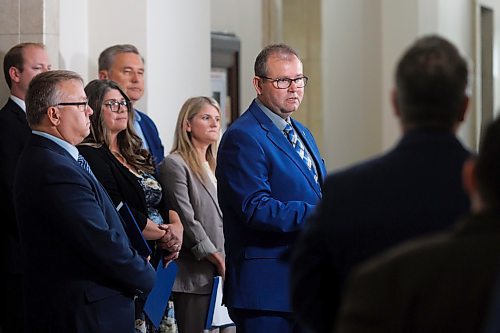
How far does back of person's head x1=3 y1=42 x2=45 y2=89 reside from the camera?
5.28m

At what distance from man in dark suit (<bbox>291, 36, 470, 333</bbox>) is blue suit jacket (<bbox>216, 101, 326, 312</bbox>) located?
69.1 inches

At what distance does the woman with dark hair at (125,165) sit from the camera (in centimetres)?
478

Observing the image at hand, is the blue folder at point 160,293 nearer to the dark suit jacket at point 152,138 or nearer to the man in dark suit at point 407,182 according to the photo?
the dark suit jacket at point 152,138

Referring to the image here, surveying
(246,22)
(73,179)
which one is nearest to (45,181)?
(73,179)

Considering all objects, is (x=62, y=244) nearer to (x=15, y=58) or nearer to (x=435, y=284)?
(x=15, y=58)

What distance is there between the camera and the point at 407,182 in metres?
2.11

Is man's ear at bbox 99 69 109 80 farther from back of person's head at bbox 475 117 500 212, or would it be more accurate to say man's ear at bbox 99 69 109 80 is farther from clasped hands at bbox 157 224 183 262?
back of person's head at bbox 475 117 500 212

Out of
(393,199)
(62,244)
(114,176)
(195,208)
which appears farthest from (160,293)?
(393,199)

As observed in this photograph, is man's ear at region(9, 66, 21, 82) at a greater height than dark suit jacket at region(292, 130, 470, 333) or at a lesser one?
greater

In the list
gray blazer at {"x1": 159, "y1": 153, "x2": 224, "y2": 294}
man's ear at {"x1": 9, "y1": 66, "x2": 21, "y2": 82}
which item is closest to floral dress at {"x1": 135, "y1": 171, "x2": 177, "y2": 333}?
gray blazer at {"x1": 159, "y1": 153, "x2": 224, "y2": 294}

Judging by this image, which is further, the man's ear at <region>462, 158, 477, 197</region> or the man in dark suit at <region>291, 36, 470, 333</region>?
the man in dark suit at <region>291, 36, 470, 333</region>

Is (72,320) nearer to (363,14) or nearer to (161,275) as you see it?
(161,275)

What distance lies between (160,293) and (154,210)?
423 millimetres

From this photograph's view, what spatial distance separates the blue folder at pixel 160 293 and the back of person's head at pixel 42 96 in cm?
118
